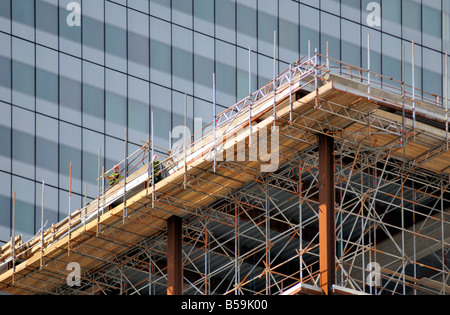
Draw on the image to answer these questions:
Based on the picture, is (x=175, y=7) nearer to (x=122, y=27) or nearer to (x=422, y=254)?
(x=122, y=27)

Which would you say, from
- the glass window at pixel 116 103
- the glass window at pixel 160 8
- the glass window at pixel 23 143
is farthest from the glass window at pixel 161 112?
the glass window at pixel 23 143

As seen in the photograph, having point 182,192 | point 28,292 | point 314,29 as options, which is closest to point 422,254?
point 182,192

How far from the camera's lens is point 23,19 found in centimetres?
8094

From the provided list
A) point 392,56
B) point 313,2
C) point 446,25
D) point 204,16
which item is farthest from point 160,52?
point 446,25

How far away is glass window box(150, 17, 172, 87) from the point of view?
85.2m

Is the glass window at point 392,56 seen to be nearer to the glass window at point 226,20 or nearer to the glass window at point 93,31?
the glass window at point 226,20

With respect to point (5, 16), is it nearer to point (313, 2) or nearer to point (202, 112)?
point (202, 112)

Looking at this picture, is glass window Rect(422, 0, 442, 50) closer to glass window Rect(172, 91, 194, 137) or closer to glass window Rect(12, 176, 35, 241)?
glass window Rect(172, 91, 194, 137)

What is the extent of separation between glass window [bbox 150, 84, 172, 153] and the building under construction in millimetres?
17216

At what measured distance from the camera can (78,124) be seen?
81.2 metres

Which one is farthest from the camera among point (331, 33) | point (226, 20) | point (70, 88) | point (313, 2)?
point (331, 33)

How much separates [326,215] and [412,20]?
4414 cm

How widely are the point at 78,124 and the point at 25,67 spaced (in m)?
4.17

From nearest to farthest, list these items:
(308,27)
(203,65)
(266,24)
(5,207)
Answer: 1. (5,207)
2. (203,65)
3. (266,24)
4. (308,27)
